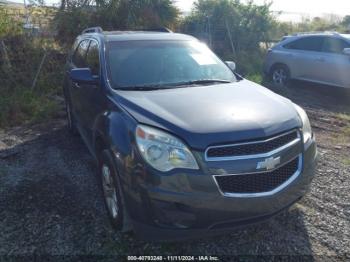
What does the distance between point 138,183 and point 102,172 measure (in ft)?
2.91

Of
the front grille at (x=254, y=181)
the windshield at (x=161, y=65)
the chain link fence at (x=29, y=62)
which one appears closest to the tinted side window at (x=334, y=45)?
the windshield at (x=161, y=65)

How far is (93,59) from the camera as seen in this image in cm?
431

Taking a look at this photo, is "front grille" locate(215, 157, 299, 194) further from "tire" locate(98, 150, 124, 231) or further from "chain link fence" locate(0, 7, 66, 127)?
"chain link fence" locate(0, 7, 66, 127)

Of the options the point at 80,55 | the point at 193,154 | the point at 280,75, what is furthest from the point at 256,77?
the point at 193,154

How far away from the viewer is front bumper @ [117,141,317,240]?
258 cm

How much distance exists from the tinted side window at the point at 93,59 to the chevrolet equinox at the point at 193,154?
1.07ft

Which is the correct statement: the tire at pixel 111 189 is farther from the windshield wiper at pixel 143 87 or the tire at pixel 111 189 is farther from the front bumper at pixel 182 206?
the windshield wiper at pixel 143 87

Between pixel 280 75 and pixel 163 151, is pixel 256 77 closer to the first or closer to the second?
pixel 280 75

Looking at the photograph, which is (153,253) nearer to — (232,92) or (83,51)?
(232,92)

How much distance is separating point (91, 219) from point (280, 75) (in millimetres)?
8038

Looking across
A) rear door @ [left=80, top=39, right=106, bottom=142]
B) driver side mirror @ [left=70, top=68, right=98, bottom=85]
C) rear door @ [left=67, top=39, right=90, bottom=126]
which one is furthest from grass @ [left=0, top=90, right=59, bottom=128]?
driver side mirror @ [left=70, top=68, right=98, bottom=85]

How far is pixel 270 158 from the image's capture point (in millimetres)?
2725

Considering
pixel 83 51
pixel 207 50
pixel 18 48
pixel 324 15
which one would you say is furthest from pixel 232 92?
pixel 324 15

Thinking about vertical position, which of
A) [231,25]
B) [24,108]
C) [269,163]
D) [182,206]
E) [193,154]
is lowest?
[24,108]
